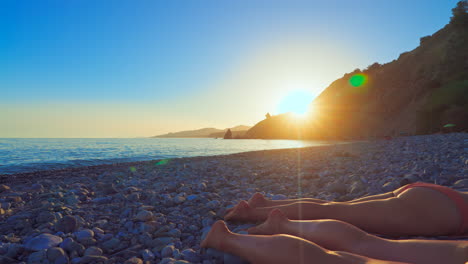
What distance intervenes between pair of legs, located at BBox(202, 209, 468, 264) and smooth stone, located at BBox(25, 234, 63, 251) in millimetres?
1994

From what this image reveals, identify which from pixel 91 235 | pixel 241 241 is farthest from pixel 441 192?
pixel 91 235

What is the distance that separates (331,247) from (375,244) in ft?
1.18

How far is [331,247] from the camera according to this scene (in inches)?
81.7

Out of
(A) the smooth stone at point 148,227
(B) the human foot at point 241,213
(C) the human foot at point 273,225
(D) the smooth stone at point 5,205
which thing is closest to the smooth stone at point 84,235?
(A) the smooth stone at point 148,227

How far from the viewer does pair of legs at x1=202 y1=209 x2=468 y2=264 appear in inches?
66.4

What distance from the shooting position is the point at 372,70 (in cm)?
8488

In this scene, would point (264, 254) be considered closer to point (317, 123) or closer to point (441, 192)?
point (441, 192)

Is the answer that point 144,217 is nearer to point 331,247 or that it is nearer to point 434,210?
point 331,247

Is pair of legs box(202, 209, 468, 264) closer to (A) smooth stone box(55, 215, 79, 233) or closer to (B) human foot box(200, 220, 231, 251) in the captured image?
(B) human foot box(200, 220, 231, 251)

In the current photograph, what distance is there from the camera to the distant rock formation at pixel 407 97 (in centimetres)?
3378

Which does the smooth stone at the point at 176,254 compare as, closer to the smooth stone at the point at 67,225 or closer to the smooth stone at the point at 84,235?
the smooth stone at the point at 84,235

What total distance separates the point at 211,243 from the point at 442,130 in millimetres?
40117

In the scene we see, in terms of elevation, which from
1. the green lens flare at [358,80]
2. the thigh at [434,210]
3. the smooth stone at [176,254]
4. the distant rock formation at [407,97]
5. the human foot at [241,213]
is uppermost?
the green lens flare at [358,80]

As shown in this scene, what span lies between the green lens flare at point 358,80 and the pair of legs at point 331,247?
88866 millimetres
